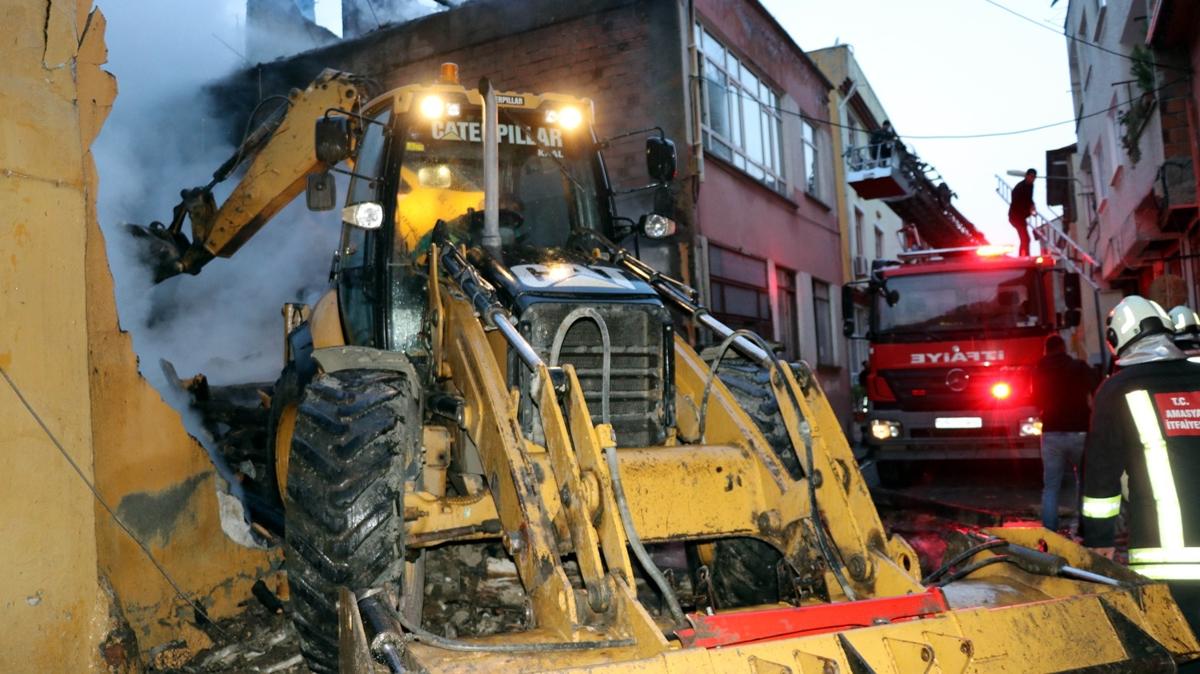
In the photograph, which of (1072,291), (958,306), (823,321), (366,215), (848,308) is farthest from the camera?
(823,321)

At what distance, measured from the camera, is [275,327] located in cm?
1373

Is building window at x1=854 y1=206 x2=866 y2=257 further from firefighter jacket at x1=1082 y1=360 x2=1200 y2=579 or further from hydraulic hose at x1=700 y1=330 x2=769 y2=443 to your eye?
firefighter jacket at x1=1082 y1=360 x2=1200 y2=579

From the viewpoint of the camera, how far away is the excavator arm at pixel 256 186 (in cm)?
818

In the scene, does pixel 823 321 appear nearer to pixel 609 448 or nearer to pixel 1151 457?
pixel 1151 457

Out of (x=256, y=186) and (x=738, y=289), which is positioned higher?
(x=256, y=186)

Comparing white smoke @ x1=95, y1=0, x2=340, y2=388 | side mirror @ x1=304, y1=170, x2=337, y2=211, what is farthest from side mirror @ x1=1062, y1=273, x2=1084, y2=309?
white smoke @ x1=95, y1=0, x2=340, y2=388

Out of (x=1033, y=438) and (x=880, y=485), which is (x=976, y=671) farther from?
(x=880, y=485)

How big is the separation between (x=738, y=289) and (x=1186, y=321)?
8000 mm

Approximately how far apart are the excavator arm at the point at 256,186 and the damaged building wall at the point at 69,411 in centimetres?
285

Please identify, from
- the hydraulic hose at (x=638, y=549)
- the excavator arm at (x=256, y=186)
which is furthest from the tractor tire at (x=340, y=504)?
the excavator arm at (x=256, y=186)

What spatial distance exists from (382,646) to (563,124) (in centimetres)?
369

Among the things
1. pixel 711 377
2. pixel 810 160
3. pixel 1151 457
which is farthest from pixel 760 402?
pixel 810 160

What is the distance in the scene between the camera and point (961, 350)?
11.8 metres

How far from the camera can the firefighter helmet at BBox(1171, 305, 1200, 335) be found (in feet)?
22.5
